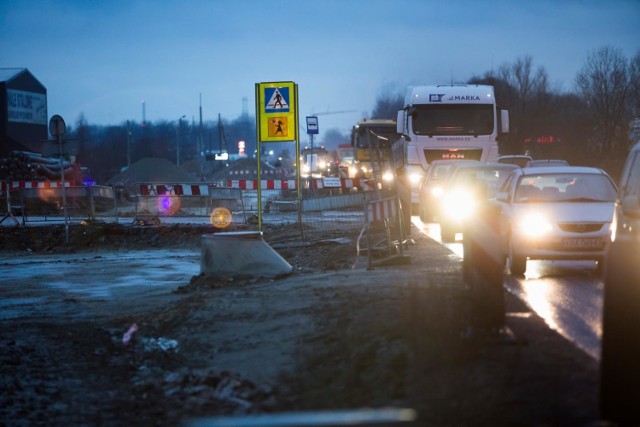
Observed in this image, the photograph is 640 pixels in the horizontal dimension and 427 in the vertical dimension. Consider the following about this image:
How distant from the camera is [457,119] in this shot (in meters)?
32.3

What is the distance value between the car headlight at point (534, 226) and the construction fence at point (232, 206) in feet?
6.95

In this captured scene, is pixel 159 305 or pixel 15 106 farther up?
pixel 15 106

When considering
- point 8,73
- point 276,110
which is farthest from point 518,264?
point 8,73

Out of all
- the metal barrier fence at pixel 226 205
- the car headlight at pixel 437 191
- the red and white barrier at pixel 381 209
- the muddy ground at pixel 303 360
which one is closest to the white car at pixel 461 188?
the car headlight at pixel 437 191

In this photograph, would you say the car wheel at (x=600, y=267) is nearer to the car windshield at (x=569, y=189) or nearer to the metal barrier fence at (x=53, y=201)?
the car windshield at (x=569, y=189)

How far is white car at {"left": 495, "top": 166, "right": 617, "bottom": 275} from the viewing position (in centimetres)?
1454

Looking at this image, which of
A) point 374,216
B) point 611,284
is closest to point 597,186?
point 374,216

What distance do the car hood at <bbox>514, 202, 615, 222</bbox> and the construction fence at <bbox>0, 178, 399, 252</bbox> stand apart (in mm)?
2238

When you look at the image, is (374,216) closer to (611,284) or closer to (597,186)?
(597,186)

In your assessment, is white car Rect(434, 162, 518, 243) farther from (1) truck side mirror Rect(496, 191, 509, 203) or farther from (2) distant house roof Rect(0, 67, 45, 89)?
(2) distant house roof Rect(0, 67, 45, 89)

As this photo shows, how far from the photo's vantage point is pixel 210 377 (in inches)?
336

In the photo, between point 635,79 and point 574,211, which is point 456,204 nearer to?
point 574,211

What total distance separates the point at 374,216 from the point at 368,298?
4625mm

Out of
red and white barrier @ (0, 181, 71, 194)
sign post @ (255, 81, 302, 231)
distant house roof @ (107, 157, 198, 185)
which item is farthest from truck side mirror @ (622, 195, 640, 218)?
distant house roof @ (107, 157, 198, 185)
